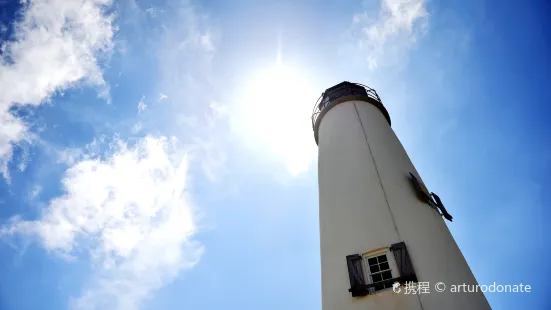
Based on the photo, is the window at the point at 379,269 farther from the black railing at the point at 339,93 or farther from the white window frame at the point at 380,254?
the black railing at the point at 339,93

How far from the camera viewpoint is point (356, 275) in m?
8.98

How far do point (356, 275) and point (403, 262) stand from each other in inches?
49.6

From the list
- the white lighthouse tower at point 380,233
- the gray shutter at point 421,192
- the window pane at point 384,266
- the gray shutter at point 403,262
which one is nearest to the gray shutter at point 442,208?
the white lighthouse tower at point 380,233

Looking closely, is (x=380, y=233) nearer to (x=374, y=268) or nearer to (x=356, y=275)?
(x=374, y=268)

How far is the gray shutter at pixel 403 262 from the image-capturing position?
329 inches

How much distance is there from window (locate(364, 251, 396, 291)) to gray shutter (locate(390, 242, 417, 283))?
10.3 inches

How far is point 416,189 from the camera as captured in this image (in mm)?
11305

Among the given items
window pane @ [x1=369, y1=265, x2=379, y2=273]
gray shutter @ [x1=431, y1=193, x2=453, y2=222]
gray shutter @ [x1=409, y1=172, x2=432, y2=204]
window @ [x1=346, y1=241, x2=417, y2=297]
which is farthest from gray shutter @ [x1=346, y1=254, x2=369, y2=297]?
gray shutter @ [x1=431, y1=193, x2=453, y2=222]

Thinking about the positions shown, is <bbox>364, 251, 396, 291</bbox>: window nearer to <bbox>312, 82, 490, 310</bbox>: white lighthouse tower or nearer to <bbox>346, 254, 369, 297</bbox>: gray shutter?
<bbox>312, 82, 490, 310</bbox>: white lighthouse tower

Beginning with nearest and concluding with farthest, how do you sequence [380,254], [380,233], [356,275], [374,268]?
[356,275] → [374,268] → [380,254] → [380,233]

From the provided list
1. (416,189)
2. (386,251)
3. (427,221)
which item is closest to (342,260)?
(386,251)

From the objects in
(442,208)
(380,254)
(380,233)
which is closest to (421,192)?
(442,208)

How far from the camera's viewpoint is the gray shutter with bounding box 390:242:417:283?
27.5ft

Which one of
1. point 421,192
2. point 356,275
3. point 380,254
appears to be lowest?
point 356,275
